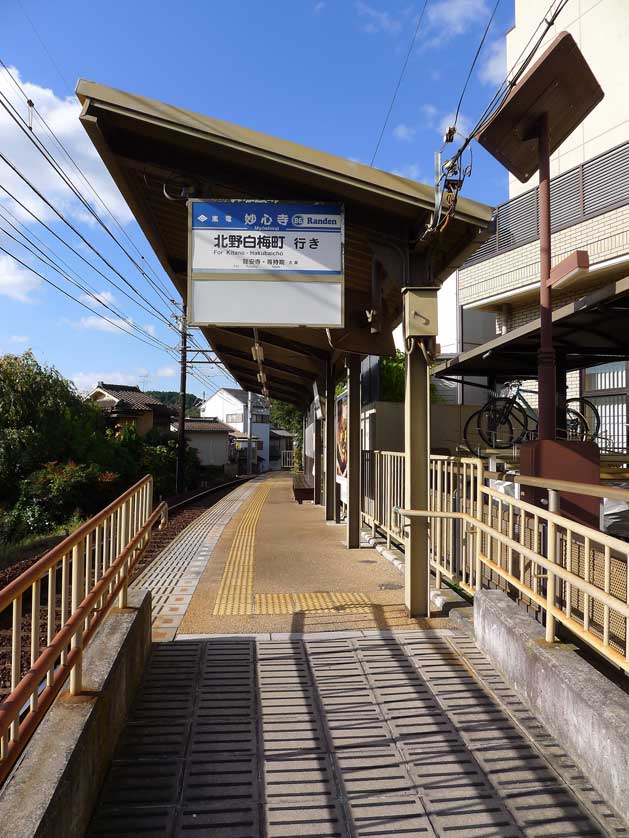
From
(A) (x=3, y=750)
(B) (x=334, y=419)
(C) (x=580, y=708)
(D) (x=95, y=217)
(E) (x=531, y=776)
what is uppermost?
(D) (x=95, y=217)

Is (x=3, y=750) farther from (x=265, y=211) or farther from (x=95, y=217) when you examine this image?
(x=95, y=217)

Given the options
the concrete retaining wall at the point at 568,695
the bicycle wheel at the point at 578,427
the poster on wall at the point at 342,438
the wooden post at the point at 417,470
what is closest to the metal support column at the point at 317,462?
the poster on wall at the point at 342,438

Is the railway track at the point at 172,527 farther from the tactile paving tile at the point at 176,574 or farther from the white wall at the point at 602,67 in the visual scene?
the white wall at the point at 602,67

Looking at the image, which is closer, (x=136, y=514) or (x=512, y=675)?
(x=512, y=675)

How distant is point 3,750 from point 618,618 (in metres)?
2.87

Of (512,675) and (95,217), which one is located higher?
(95,217)

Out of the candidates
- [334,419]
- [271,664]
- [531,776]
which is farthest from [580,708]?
[334,419]

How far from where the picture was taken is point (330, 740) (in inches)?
120

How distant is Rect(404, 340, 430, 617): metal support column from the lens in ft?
16.3

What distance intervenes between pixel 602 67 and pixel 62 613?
14409mm

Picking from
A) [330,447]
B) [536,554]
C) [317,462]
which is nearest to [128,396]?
[317,462]

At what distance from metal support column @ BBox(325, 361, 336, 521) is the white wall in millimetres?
6823

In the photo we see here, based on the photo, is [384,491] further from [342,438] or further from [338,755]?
[338,755]

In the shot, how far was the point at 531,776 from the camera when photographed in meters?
2.72
